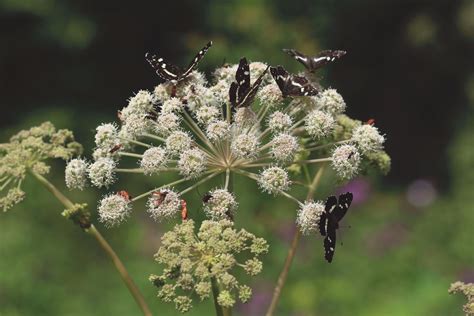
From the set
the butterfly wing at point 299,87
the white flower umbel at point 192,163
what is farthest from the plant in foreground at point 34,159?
the butterfly wing at point 299,87

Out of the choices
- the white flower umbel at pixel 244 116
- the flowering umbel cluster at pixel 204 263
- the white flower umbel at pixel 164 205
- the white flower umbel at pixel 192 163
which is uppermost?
the white flower umbel at pixel 244 116

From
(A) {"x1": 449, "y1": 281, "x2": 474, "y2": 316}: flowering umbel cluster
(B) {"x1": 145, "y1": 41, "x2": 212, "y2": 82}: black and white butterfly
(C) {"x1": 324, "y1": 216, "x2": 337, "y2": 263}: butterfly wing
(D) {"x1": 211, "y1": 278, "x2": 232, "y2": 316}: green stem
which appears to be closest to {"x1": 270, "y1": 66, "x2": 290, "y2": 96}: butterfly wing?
(B) {"x1": 145, "y1": 41, "x2": 212, "y2": 82}: black and white butterfly

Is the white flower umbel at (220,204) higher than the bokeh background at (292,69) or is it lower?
lower

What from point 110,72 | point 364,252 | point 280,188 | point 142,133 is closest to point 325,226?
point 280,188

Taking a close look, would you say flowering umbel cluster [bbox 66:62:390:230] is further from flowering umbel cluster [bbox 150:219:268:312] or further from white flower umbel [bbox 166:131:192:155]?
flowering umbel cluster [bbox 150:219:268:312]

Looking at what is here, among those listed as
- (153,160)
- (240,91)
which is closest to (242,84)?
(240,91)

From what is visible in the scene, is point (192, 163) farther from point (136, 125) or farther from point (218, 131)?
point (136, 125)

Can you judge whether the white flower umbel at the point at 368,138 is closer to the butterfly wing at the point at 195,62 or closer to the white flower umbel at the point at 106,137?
the butterfly wing at the point at 195,62
